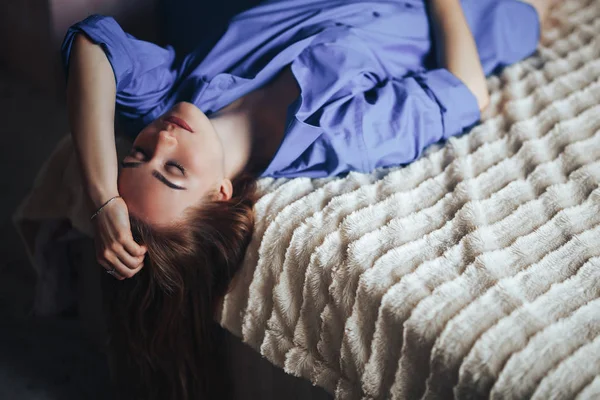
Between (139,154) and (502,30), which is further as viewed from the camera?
(502,30)

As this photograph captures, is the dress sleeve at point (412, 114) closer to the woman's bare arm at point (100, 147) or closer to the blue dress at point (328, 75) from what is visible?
the blue dress at point (328, 75)

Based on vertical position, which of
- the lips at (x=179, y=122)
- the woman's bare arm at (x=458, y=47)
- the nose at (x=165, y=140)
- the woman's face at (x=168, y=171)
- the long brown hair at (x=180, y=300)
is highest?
the woman's bare arm at (x=458, y=47)

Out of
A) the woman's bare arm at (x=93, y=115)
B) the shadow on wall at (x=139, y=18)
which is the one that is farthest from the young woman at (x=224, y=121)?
the shadow on wall at (x=139, y=18)

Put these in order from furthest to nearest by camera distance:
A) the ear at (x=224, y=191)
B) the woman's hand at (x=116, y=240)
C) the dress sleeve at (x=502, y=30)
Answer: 1. the dress sleeve at (x=502, y=30)
2. the ear at (x=224, y=191)
3. the woman's hand at (x=116, y=240)

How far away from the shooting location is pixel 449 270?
2.95 ft

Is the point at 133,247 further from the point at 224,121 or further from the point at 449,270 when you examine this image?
the point at 449,270

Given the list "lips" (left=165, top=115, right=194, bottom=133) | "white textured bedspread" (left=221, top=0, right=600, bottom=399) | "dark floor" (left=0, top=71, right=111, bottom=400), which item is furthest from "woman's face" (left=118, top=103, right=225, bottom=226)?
"dark floor" (left=0, top=71, right=111, bottom=400)

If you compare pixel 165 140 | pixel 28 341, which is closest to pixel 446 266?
pixel 165 140

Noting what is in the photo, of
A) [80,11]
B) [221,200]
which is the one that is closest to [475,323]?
[221,200]

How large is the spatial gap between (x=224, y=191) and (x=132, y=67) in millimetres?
289

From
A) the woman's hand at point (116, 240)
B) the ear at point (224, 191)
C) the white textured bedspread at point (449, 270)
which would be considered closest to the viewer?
the white textured bedspread at point (449, 270)

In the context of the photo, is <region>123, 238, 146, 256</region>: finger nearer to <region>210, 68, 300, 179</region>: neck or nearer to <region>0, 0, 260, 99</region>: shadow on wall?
<region>210, 68, 300, 179</region>: neck

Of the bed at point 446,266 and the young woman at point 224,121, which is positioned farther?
the young woman at point 224,121

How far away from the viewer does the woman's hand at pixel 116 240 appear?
3.32 ft
